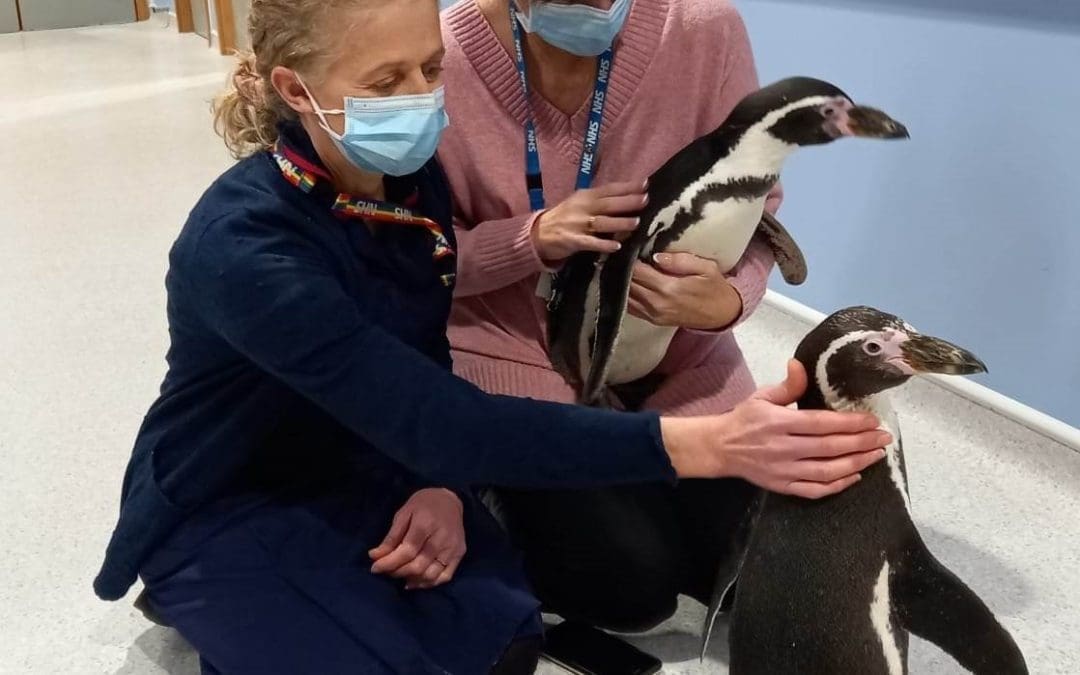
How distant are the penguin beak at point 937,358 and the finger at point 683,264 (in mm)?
293

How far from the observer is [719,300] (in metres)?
1.05

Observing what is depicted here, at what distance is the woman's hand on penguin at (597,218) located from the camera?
0.99 meters

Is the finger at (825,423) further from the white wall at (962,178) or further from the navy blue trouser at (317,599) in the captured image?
the white wall at (962,178)

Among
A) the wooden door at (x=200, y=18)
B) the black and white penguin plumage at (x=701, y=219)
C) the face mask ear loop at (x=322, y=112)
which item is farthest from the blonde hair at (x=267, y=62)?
the wooden door at (x=200, y=18)

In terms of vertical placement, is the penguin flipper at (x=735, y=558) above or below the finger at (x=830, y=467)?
below

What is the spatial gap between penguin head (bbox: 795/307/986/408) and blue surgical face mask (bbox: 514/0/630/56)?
1.28 ft

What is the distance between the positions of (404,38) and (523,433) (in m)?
0.34

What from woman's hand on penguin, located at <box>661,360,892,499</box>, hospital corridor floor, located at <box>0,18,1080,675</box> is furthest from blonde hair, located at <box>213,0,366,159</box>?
hospital corridor floor, located at <box>0,18,1080,675</box>

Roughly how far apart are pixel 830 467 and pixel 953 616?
154 millimetres

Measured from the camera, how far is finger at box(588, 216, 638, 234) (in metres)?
0.99

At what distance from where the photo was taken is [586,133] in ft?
3.66

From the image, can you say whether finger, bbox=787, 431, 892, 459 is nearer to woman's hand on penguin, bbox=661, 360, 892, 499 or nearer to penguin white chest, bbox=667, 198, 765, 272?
woman's hand on penguin, bbox=661, 360, 892, 499

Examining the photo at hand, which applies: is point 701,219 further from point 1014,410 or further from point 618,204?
point 1014,410

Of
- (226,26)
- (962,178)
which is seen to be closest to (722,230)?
(962,178)
